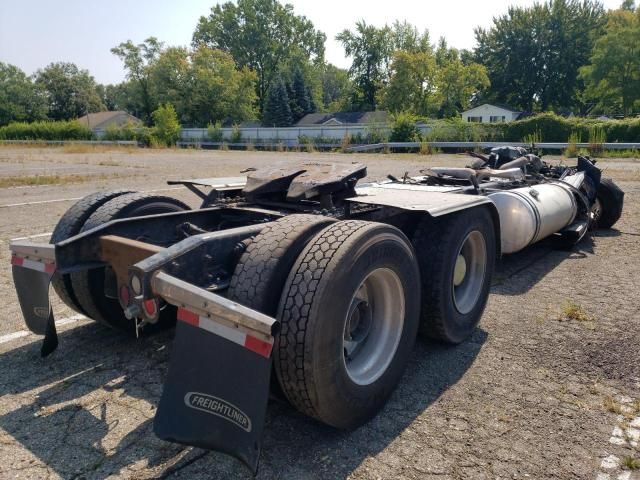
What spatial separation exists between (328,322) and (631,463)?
160 centimetres

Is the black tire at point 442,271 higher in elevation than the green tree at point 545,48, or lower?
lower

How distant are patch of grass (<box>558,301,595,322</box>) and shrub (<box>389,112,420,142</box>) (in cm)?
2809

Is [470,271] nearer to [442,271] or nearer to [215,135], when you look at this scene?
[442,271]

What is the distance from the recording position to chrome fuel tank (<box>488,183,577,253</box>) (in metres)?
5.54

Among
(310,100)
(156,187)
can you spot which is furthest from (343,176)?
(310,100)

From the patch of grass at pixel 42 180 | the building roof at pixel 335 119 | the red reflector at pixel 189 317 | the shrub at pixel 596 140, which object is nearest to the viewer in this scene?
the red reflector at pixel 189 317

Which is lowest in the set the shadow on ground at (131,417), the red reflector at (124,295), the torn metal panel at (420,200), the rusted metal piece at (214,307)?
the shadow on ground at (131,417)

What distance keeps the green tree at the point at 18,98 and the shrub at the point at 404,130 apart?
220ft

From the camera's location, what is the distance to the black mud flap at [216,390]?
2170mm

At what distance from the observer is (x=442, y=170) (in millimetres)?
5973

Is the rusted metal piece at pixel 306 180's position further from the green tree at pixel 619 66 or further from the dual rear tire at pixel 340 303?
the green tree at pixel 619 66

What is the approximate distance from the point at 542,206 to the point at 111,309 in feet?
15.1

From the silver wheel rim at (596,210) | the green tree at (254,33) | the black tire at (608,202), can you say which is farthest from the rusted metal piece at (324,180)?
the green tree at (254,33)

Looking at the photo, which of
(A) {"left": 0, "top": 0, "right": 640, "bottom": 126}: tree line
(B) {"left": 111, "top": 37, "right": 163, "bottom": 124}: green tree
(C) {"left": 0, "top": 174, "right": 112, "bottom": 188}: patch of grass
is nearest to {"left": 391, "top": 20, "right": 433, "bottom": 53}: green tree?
(A) {"left": 0, "top": 0, "right": 640, "bottom": 126}: tree line
